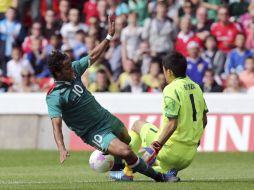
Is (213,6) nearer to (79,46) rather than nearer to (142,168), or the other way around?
(79,46)

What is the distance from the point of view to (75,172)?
563 inches

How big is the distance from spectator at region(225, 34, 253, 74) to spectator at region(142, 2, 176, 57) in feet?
5.24

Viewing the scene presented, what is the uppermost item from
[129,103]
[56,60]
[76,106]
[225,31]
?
[56,60]

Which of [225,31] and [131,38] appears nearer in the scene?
[225,31]

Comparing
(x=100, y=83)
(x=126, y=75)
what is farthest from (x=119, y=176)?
(x=126, y=75)

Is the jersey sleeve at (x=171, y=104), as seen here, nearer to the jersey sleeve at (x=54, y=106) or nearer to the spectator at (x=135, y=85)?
the jersey sleeve at (x=54, y=106)

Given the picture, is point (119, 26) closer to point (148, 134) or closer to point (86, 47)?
A: point (86, 47)

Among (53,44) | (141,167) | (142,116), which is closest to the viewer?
(141,167)

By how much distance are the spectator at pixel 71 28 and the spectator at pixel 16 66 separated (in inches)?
44.0

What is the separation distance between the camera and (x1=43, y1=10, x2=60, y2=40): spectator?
2367cm

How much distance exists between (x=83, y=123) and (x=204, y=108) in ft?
5.37

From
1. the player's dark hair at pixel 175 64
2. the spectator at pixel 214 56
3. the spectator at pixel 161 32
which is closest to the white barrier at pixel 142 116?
the spectator at pixel 214 56

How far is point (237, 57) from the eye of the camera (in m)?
21.7

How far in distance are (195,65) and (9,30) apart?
5.04 m
